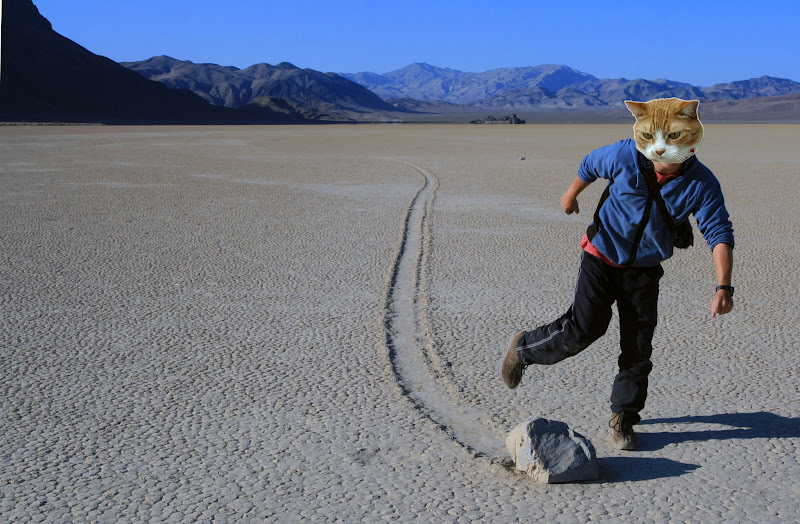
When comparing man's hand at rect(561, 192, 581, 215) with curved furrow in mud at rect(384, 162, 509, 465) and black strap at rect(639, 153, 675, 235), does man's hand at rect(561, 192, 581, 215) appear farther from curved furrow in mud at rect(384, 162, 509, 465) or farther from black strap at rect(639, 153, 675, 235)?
curved furrow in mud at rect(384, 162, 509, 465)

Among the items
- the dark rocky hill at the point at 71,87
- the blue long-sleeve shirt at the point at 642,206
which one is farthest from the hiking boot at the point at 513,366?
the dark rocky hill at the point at 71,87

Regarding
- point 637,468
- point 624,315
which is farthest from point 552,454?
point 624,315

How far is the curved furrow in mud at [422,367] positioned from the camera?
3842 millimetres

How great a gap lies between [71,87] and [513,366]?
8542cm

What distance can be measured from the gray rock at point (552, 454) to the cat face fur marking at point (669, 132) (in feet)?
3.65

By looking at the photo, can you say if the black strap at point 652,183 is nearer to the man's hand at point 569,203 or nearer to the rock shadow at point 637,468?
the man's hand at point 569,203

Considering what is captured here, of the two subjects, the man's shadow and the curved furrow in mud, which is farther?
the curved furrow in mud

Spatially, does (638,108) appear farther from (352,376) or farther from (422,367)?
(352,376)

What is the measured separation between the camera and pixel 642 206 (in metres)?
3.52

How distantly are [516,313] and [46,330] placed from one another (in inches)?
119

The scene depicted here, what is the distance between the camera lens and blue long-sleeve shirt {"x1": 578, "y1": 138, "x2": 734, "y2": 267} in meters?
3.43

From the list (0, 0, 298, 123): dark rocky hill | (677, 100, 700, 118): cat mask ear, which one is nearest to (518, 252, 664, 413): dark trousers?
(677, 100, 700, 118): cat mask ear

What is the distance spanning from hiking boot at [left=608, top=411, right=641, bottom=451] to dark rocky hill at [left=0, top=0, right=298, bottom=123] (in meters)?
70.8

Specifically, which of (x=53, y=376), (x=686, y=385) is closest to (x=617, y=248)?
(x=686, y=385)
